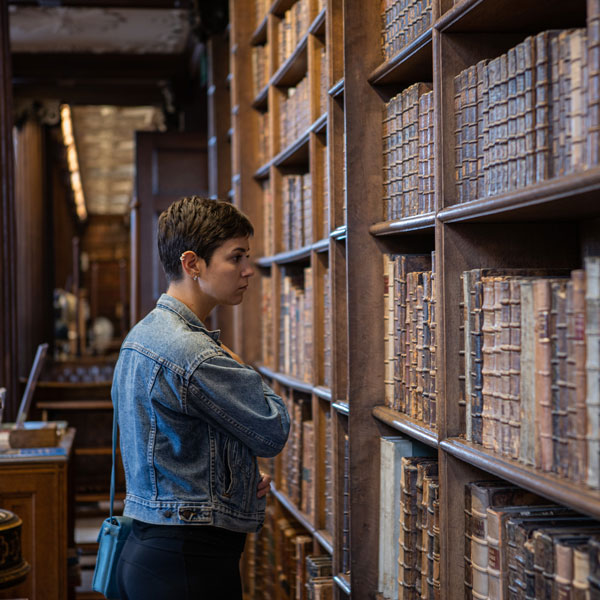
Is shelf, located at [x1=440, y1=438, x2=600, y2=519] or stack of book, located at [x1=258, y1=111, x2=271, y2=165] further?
stack of book, located at [x1=258, y1=111, x2=271, y2=165]

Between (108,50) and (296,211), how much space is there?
517cm

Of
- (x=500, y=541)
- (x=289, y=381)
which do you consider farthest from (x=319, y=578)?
(x=500, y=541)

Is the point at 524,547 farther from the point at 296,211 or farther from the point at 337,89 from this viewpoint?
the point at 296,211

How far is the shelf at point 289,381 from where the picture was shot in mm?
3002

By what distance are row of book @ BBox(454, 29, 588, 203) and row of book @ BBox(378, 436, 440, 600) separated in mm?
694

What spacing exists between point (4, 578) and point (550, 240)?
183 centimetres

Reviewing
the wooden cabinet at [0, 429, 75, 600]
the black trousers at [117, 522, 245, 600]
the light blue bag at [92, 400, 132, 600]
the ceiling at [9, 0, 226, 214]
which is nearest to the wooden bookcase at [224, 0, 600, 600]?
the black trousers at [117, 522, 245, 600]

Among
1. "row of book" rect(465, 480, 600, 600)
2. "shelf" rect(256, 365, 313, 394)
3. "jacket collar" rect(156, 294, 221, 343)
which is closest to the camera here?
"row of book" rect(465, 480, 600, 600)

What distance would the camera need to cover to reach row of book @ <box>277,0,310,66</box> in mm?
3100

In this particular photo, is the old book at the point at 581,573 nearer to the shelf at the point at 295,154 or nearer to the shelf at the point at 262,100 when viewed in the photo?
the shelf at the point at 295,154

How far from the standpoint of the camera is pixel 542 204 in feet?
4.58

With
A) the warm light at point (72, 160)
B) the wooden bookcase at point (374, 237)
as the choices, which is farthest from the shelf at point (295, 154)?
the warm light at point (72, 160)

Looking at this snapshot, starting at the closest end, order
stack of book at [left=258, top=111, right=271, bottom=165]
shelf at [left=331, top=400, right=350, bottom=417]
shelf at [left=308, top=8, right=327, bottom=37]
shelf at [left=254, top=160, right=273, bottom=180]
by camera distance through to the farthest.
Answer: shelf at [left=331, top=400, right=350, bottom=417], shelf at [left=308, top=8, right=327, bottom=37], shelf at [left=254, top=160, right=273, bottom=180], stack of book at [left=258, top=111, right=271, bottom=165]

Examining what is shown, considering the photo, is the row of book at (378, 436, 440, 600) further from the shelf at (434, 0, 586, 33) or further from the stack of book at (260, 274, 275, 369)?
the stack of book at (260, 274, 275, 369)
